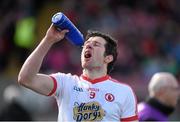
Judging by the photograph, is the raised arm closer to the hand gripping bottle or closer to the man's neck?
the hand gripping bottle

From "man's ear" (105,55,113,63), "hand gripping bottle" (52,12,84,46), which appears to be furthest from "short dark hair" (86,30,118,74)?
"hand gripping bottle" (52,12,84,46)

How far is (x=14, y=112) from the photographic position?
11.6m

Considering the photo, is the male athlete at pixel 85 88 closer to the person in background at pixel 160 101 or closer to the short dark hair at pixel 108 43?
the short dark hair at pixel 108 43

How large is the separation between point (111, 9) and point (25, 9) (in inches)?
69.1

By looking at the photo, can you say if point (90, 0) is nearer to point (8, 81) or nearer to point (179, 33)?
point (179, 33)

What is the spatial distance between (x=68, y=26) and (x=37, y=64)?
0.44 meters

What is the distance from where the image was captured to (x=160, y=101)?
9.99 m

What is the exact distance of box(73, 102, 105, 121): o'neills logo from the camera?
7.77 metres

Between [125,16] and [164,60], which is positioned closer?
[164,60]

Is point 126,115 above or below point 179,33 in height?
below

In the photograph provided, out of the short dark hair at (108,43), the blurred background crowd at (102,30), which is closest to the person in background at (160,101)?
the short dark hair at (108,43)

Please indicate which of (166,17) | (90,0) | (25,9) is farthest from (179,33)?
(25,9)

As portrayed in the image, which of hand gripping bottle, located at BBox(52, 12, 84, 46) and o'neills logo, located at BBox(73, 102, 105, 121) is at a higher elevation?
hand gripping bottle, located at BBox(52, 12, 84, 46)

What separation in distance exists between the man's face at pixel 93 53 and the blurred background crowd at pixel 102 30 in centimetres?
672
